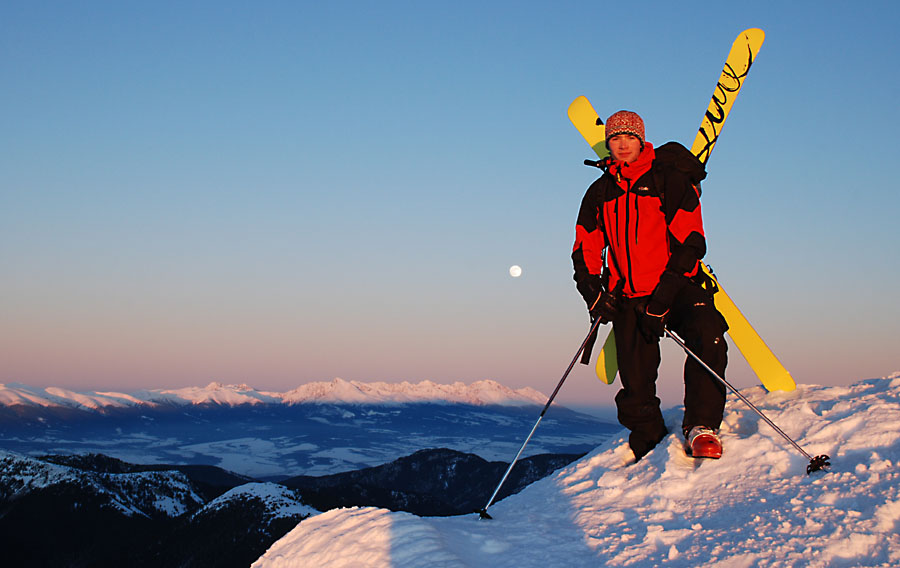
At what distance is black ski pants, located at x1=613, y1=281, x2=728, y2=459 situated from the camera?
5.82 meters

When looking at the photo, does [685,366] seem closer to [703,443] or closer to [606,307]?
[703,443]

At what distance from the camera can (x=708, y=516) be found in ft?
14.9

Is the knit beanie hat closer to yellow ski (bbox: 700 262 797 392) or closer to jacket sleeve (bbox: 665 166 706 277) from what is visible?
jacket sleeve (bbox: 665 166 706 277)

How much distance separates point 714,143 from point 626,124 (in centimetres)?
195

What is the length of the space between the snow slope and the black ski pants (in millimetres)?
350

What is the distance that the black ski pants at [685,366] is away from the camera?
5824mm

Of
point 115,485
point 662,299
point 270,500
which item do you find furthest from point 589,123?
point 115,485

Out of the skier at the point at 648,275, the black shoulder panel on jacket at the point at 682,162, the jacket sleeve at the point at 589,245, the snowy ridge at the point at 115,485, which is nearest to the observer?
the skier at the point at 648,275

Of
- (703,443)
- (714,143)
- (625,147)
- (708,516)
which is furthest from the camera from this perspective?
(714,143)

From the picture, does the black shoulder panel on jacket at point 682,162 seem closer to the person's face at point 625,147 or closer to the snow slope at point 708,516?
the person's face at point 625,147

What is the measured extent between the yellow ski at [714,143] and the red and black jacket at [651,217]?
79 centimetres

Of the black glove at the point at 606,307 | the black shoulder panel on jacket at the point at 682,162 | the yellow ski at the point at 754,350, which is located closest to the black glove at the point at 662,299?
the black glove at the point at 606,307

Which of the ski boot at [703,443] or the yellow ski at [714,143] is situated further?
the yellow ski at [714,143]

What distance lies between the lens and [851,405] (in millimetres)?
5383
